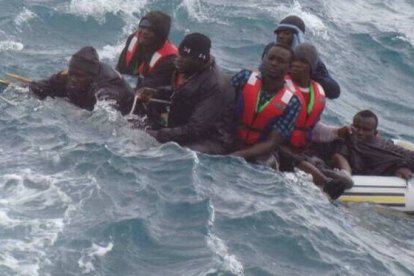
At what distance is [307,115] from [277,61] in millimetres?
1025

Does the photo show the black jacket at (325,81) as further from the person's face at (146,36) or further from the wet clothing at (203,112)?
the person's face at (146,36)

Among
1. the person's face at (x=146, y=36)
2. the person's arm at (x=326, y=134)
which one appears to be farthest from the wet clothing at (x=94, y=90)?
the person's arm at (x=326, y=134)

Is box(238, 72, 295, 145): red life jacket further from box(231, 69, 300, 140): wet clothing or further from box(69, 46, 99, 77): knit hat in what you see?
box(69, 46, 99, 77): knit hat

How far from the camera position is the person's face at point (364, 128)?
10.5m

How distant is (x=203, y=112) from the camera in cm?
956

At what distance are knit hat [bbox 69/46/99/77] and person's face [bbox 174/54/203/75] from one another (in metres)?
1.07

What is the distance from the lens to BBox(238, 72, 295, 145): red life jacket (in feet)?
31.8

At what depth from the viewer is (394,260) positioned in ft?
26.4

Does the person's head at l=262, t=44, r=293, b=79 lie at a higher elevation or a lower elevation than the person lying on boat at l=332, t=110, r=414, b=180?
higher

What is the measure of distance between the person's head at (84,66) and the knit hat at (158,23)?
2.93 ft

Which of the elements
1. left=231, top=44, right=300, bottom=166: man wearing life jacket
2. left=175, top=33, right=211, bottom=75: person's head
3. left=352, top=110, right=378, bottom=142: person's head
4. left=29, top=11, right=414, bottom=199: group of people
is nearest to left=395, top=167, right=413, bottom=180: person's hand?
left=29, top=11, right=414, bottom=199: group of people

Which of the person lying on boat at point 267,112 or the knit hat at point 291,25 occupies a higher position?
the knit hat at point 291,25

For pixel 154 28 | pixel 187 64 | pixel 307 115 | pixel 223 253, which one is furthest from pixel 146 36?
pixel 223 253

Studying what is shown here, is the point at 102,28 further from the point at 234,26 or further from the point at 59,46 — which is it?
the point at 234,26
